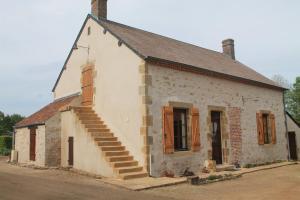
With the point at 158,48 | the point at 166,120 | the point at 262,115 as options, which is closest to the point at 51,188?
the point at 166,120

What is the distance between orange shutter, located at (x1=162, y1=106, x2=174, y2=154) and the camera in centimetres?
1068

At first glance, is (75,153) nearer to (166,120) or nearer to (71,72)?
(166,120)

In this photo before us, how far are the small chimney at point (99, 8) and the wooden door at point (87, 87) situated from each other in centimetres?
237

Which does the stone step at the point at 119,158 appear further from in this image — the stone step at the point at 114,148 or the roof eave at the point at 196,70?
the roof eave at the point at 196,70

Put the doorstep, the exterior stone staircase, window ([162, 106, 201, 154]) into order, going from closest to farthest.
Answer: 1. the doorstep
2. the exterior stone staircase
3. window ([162, 106, 201, 154])

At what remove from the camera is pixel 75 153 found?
1161 centimetres

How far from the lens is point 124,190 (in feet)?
26.9

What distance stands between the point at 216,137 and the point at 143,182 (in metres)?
5.15

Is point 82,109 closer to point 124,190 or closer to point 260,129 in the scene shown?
point 124,190

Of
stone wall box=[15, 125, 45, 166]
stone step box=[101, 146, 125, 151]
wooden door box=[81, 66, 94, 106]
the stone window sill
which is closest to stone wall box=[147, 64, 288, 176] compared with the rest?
the stone window sill

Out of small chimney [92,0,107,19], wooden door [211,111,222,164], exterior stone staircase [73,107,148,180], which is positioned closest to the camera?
exterior stone staircase [73,107,148,180]

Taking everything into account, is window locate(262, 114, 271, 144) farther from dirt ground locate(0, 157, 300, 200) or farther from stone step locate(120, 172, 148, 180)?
stone step locate(120, 172, 148, 180)

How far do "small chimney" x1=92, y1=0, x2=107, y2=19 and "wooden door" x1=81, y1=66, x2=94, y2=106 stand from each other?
237cm

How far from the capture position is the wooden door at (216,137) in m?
13.1
